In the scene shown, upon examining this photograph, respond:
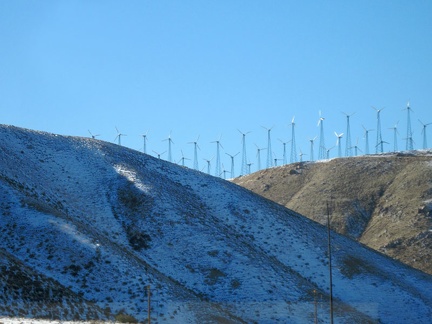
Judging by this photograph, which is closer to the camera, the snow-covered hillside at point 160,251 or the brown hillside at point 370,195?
the snow-covered hillside at point 160,251

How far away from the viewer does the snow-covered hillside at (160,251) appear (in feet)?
198

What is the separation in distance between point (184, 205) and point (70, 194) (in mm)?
11662

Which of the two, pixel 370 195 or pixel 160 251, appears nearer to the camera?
pixel 160 251

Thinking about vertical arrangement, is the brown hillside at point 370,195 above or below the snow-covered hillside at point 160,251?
above

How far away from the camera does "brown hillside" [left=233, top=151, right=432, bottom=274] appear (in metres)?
117

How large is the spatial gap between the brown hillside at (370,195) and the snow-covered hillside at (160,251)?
27.8m

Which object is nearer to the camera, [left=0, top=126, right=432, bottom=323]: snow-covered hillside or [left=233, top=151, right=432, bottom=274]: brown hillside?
[left=0, top=126, right=432, bottom=323]: snow-covered hillside

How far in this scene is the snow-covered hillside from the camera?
198 ft

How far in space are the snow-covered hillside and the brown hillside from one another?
91.1ft

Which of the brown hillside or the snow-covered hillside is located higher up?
the brown hillside

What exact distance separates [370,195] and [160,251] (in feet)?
233

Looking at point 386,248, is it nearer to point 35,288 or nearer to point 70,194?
point 70,194

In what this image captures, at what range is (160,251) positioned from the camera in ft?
243

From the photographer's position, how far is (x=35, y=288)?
54688 millimetres
